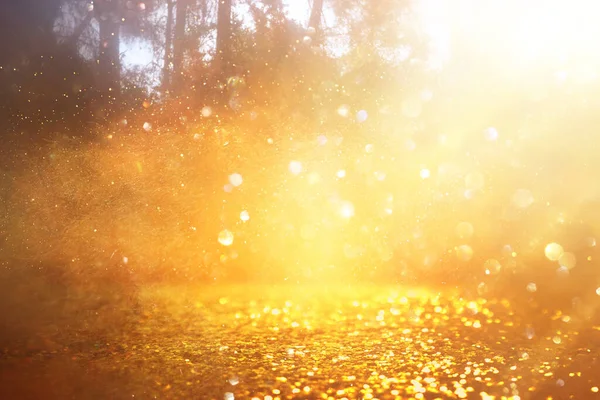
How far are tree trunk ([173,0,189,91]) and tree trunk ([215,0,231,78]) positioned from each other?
1.18m

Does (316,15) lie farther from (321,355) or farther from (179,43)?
(321,355)

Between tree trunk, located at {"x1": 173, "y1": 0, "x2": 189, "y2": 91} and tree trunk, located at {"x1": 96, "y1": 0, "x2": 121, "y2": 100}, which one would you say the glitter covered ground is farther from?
tree trunk, located at {"x1": 173, "y1": 0, "x2": 189, "y2": 91}

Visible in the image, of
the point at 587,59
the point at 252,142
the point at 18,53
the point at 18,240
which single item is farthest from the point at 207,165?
the point at 587,59

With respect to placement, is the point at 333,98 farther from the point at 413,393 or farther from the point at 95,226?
the point at 413,393

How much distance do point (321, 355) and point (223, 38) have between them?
9.61 meters

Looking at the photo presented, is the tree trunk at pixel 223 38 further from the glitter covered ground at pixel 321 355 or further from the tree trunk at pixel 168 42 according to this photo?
the glitter covered ground at pixel 321 355

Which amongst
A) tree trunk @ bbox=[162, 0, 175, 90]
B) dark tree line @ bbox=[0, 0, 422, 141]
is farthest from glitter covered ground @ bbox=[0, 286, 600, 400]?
tree trunk @ bbox=[162, 0, 175, 90]

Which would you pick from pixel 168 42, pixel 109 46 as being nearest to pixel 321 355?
pixel 109 46

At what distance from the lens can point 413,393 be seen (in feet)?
14.7

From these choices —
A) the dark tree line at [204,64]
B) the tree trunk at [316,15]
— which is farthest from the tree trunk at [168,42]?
the tree trunk at [316,15]

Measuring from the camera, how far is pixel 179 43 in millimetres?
15078

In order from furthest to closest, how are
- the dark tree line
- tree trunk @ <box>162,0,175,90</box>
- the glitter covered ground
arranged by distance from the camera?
tree trunk @ <box>162,0,175,90</box> → the dark tree line → the glitter covered ground

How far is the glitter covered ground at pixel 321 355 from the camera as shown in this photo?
4.53m

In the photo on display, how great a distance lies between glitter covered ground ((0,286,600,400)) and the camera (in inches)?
178
